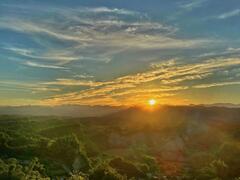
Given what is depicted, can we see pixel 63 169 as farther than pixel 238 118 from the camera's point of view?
No

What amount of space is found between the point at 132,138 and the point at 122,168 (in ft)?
186

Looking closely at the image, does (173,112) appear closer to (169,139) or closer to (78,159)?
(169,139)

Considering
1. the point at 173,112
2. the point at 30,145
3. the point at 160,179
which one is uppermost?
the point at 173,112

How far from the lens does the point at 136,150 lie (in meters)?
83.9

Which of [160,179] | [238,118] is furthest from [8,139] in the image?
[238,118]

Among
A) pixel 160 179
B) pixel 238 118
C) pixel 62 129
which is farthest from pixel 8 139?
pixel 238 118

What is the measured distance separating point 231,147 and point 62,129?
51934 mm

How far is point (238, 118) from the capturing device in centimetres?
16062

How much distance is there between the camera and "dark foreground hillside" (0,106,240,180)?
5125cm

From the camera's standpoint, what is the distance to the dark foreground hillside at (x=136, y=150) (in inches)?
2018

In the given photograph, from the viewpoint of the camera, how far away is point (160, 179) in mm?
60688

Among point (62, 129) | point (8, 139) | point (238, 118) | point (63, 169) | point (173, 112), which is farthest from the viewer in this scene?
point (173, 112)

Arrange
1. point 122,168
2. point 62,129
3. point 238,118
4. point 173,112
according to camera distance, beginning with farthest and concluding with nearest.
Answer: point 173,112
point 238,118
point 62,129
point 122,168

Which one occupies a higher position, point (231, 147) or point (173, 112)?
point (173, 112)
